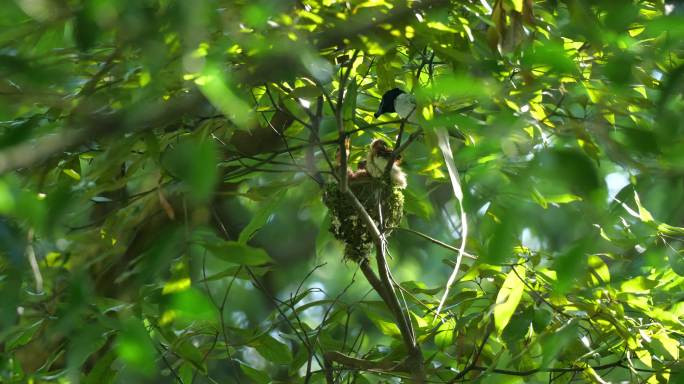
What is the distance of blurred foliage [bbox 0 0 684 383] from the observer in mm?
841

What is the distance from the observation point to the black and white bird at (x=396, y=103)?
1.65 m

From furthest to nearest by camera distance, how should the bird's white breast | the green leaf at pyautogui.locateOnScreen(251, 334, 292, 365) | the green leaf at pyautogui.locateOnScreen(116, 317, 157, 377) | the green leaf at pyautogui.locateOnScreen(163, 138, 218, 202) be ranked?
the green leaf at pyautogui.locateOnScreen(251, 334, 292, 365) → the bird's white breast → the green leaf at pyautogui.locateOnScreen(116, 317, 157, 377) → the green leaf at pyautogui.locateOnScreen(163, 138, 218, 202)

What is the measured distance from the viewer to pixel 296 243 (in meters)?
3.44

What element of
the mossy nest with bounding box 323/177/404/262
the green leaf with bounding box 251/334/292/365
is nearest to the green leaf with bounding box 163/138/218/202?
the green leaf with bounding box 251/334/292/365

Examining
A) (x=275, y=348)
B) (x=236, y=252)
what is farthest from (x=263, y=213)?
(x=236, y=252)

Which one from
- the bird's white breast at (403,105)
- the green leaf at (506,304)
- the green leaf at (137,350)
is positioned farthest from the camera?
the bird's white breast at (403,105)

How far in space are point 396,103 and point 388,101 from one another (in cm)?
4

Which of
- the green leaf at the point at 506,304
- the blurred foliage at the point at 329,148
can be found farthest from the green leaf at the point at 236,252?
the green leaf at the point at 506,304

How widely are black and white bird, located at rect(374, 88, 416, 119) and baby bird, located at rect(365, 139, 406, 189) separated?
0.35m

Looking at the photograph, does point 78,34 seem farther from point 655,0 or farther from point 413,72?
point 655,0

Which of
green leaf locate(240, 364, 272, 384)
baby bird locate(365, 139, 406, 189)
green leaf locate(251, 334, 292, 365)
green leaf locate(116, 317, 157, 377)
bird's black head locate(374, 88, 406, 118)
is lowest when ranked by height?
green leaf locate(240, 364, 272, 384)

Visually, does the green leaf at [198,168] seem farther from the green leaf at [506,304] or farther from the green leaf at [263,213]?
the green leaf at [263,213]

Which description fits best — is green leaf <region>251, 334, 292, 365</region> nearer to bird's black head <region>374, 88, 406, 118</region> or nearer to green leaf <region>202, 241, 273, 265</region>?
bird's black head <region>374, 88, 406, 118</region>

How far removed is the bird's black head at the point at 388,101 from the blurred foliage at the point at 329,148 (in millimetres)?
63
